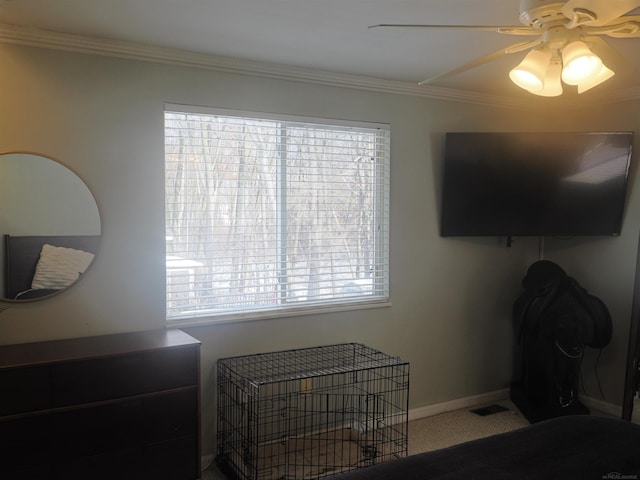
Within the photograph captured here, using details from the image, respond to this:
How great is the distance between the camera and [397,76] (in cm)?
358

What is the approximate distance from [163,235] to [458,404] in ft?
8.52

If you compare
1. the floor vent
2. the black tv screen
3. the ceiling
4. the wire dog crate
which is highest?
the ceiling

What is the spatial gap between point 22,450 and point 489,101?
3711 mm

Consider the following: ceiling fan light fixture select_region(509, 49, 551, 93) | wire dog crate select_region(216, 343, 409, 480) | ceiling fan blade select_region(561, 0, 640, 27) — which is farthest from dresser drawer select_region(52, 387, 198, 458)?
ceiling fan blade select_region(561, 0, 640, 27)

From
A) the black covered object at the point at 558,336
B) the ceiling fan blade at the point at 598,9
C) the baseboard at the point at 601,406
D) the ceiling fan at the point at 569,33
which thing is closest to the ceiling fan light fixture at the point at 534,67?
the ceiling fan at the point at 569,33

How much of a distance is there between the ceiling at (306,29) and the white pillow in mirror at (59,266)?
1111mm

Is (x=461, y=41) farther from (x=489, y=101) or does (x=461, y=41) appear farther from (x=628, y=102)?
(x=628, y=102)

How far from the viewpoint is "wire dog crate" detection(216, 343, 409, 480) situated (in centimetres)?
305

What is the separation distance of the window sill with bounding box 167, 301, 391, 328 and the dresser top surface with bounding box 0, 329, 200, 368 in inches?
6.5

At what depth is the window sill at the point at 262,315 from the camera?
314cm

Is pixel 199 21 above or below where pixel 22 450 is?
above

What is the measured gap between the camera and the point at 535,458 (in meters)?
1.93

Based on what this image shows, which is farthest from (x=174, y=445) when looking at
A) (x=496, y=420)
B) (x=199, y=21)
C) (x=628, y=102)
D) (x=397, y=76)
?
(x=628, y=102)

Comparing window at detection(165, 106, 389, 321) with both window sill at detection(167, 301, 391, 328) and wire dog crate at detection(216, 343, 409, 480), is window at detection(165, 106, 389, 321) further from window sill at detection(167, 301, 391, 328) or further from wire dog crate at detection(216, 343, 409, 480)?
wire dog crate at detection(216, 343, 409, 480)
